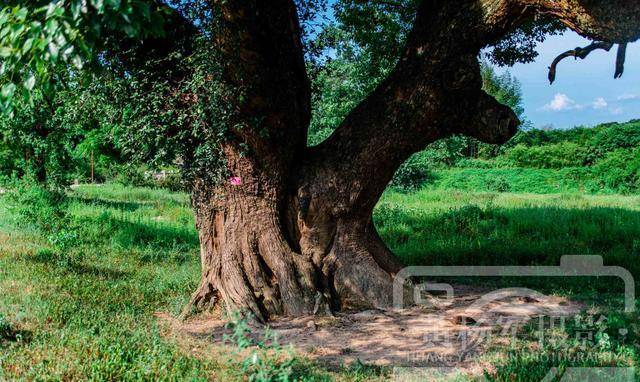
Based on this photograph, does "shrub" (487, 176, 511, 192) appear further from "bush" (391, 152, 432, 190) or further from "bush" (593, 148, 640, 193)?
"bush" (593, 148, 640, 193)

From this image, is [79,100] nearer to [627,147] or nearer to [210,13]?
[210,13]

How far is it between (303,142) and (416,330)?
2.96m

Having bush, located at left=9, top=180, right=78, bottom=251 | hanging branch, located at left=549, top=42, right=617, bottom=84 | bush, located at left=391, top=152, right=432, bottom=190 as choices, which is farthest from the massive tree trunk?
bush, located at left=391, top=152, right=432, bottom=190

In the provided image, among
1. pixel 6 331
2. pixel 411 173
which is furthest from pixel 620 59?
pixel 411 173

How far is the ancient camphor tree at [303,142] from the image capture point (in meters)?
6.80

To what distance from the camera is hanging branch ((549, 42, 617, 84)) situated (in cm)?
637

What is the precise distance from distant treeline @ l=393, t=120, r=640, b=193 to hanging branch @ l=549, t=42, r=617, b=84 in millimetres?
16648

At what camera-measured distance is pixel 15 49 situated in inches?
151

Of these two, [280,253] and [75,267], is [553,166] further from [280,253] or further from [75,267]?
[75,267]

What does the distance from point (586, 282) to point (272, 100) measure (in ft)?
18.8

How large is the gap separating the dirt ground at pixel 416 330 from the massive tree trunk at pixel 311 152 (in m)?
0.44

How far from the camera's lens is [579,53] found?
6629 millimetres

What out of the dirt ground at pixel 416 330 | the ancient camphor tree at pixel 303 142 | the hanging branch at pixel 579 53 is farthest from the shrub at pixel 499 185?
the hanging branch at pixel 579 53

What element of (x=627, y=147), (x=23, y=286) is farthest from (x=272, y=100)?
(x=627, y=147)
